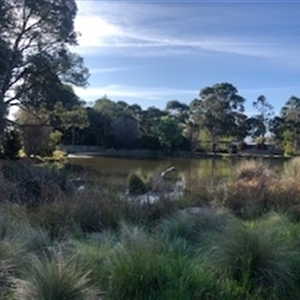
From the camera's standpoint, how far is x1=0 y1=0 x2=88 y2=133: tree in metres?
22.3

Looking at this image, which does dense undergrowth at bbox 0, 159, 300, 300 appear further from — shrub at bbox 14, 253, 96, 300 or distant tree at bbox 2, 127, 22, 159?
distant tree at bbox 2, 127, 22, 159

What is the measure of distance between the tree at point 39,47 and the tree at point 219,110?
27366 millimetres

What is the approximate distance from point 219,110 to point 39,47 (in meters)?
31.3

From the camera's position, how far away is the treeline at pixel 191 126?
4275 cm

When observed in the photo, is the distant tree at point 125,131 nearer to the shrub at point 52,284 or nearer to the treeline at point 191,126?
the treeline at point 191,126

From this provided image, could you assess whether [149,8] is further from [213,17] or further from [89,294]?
[89,294]

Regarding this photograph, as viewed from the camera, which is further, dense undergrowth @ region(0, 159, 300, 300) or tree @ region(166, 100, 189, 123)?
tree @ region(166, 100, 189, 123)

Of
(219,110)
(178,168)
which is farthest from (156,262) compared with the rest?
(219,110)

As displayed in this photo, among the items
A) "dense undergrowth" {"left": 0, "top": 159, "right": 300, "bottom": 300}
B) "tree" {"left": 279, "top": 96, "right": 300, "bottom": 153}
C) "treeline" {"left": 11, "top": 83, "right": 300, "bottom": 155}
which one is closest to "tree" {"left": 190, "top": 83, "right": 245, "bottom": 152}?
"treeline" {"left": 11, "top": 83, "right": 300, "bottom": 155}

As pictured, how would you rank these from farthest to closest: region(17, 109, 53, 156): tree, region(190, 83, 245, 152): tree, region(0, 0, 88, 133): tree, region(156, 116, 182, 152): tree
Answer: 1. region(190, 83, 245, 152): tree
2. region(156, 116, 182, 152): tree
3. region(17, 109, 53, 156): tree
4. region(0, 0, 88, 133): tree

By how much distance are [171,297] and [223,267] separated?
596 mm

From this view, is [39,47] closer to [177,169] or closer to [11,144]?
[11,144]

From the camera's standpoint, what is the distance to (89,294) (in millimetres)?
2830

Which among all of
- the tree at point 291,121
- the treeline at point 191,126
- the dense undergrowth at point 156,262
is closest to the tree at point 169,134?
the treeline at point 191,126
